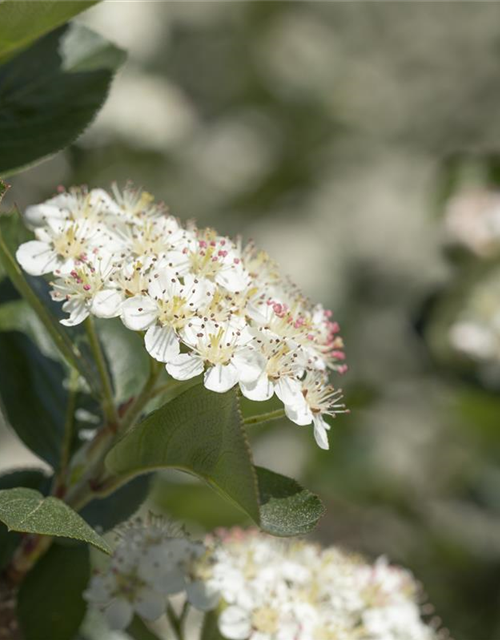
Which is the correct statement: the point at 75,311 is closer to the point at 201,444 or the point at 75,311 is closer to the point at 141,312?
the point at 141,312

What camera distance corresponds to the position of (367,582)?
1.25 metres

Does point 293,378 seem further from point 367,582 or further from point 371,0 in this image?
point 371,0

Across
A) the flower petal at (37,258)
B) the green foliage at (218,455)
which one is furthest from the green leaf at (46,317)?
the green foliage at (218,455)

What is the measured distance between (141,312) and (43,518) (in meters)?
0.20

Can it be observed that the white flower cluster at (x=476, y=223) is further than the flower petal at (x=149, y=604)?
Yes

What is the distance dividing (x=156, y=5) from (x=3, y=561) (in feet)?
9.06

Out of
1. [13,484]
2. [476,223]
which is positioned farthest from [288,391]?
[476,223]

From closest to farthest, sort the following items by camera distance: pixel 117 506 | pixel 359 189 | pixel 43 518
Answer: pixel 43 518 < pixel 117 506 < pixel 359 189

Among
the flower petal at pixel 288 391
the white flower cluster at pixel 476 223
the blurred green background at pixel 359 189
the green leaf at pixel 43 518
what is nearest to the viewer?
the green leaf at pixel 43 518

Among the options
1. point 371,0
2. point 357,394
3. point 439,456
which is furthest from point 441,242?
point 371,0

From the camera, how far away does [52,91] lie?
46.8 inches

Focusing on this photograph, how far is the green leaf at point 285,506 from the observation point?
34.5 inches

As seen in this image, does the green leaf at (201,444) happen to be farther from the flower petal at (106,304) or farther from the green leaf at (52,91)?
the green leaf at (52,91)

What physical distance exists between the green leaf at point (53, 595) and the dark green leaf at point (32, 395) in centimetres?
11
